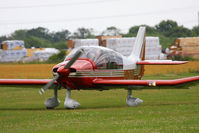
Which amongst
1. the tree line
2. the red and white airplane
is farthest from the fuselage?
the tree line

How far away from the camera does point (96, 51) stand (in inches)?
677

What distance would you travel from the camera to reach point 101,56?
17.2 meters

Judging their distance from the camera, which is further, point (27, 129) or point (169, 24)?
point (169, 24)

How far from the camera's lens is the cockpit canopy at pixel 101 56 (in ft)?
55.5

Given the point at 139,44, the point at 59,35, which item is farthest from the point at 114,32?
the point at 139,44

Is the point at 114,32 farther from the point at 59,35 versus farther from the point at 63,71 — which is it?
the point at 63,71

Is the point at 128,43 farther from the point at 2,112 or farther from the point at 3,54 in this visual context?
the point at 2,112

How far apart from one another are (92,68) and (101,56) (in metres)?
0.78

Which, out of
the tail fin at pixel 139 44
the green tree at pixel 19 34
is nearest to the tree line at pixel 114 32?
the green tree at pixel 19 34

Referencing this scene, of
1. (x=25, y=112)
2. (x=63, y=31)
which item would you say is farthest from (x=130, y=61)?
(x=63, y=31)

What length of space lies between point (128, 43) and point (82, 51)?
62876 millimetres

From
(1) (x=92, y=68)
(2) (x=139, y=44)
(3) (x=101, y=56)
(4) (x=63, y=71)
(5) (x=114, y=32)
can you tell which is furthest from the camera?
(5) (x=114, y=32)

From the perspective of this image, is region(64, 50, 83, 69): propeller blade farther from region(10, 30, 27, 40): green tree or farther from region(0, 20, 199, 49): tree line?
region(10, 30, 27, 40): green tree

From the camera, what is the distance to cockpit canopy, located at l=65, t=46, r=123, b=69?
16.9 meters
